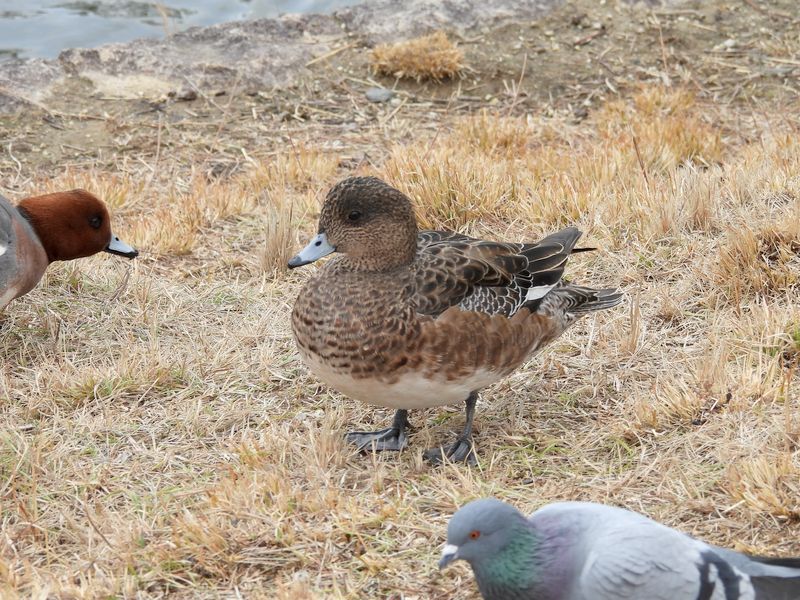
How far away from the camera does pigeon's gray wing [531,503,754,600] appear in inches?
97.3

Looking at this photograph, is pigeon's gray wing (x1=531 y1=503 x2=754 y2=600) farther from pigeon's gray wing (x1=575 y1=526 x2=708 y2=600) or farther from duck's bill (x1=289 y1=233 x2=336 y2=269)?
duck's bill (x1=289 y1=233 x2=336 y2=269)

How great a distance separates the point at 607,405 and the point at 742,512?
0.82 m

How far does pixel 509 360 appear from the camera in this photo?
365 centimetres

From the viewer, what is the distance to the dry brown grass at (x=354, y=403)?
3068 millimetres

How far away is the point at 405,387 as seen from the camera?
342 centimetres

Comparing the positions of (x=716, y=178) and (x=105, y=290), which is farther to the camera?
(x=716, y=178)

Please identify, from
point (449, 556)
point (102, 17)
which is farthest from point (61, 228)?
point (102, 17)

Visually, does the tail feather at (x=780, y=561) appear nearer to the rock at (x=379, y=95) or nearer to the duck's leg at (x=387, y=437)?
the duck's leg at (x=387, y=437)

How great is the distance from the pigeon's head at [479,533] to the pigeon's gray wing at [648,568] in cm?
18

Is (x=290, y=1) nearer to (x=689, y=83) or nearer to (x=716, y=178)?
(x=689, y=83)

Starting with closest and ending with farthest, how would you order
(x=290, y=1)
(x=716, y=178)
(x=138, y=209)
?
1. (x=716, y=178)
2. (x=138, y=209)
3. (x=290, y=1)

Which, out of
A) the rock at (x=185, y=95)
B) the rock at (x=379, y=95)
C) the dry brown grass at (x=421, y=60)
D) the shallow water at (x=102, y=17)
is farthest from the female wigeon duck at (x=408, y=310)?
the shallow water at (x=102, y=17)

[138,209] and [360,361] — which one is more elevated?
[360,361]

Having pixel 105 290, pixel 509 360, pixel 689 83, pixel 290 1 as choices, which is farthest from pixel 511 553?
pixel 290 1
